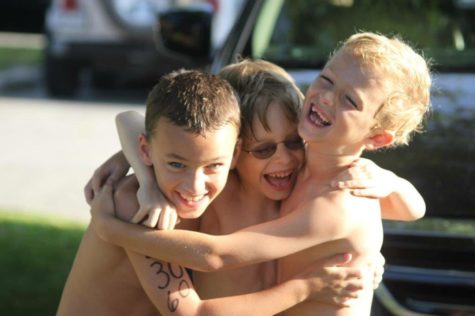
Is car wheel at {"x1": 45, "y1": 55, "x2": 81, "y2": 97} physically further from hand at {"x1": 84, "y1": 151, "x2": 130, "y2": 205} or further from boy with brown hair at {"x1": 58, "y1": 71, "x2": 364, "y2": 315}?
boy with brown hair at {"x1": 58, "y1": 71, "x2": 364, "y2": 315}

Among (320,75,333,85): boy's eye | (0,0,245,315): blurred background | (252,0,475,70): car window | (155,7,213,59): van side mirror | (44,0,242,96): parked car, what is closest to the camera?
(320,75,333,85): boy's eye

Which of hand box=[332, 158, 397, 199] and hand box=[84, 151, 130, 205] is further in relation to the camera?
hand box=[84, 151, 130, 205]

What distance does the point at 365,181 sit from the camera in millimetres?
2654

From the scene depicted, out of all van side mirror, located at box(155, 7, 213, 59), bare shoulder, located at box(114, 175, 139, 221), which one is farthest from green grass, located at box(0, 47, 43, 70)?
bare shoulder, located at box(114, 175, 139, 221)

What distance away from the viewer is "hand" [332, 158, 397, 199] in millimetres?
2637

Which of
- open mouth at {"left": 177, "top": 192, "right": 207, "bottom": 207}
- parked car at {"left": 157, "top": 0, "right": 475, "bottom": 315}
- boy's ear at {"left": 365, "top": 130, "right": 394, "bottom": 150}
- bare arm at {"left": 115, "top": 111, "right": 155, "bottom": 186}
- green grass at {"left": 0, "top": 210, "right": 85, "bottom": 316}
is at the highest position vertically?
boy's ear at {"left": 365, "top": 130, "right": 394, "bottom": 150}

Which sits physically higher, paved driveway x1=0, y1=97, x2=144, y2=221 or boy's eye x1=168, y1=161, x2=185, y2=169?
boy's eye x1=168, y1=161, x2=185, y2=169

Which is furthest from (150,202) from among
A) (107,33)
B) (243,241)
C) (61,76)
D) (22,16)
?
(22,16)

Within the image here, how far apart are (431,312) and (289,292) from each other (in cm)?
80

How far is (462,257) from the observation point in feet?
11.0

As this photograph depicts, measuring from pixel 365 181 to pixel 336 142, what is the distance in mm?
133

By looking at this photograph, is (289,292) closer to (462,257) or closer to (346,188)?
(346,188)

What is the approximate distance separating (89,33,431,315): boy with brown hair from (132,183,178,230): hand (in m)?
0.02

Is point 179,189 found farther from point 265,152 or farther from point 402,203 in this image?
point 402,203
